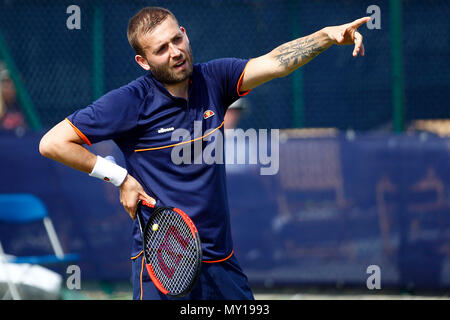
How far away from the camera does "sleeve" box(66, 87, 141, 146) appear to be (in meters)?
2.94

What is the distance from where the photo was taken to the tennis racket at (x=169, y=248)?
9.43 ft

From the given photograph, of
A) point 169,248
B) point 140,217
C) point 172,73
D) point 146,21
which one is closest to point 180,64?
point 172,73

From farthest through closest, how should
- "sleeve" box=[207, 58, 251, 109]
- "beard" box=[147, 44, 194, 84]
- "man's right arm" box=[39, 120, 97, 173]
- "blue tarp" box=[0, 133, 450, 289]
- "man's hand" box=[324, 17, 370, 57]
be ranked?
"blue tarp" box=[0, 133, 450, 289]
"sleeve" box=[207, 58, 251, 109]
"beard" box=[147, 44, 194, 84]
"man's right arm" box=[39, 120, 97, 173]
"man's hand" box=[324, 17, 370, 57]

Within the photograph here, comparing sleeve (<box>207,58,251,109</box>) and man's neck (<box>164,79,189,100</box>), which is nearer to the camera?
man's neck (<box>164,79,189,100</box>)

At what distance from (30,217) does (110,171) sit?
3113 mm

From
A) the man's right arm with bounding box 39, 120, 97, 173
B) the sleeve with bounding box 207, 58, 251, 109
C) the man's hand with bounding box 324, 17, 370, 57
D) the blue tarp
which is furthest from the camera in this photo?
the blue tarp

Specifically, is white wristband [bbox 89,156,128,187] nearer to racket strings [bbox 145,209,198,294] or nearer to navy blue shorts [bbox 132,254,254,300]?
racket strings [bbox 145,209,198,294]

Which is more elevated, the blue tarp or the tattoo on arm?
the tattoo on arm

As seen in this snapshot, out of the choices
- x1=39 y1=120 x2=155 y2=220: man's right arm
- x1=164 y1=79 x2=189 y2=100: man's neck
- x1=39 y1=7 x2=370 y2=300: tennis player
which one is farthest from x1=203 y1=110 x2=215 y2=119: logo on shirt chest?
x1=39 y1=120 x2=155 y2=220: man's right arm

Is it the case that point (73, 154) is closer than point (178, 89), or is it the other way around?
point (73, 154)

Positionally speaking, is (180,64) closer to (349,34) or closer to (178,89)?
(178,89)

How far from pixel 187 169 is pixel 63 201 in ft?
10.9

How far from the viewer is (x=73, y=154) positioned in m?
2.94
